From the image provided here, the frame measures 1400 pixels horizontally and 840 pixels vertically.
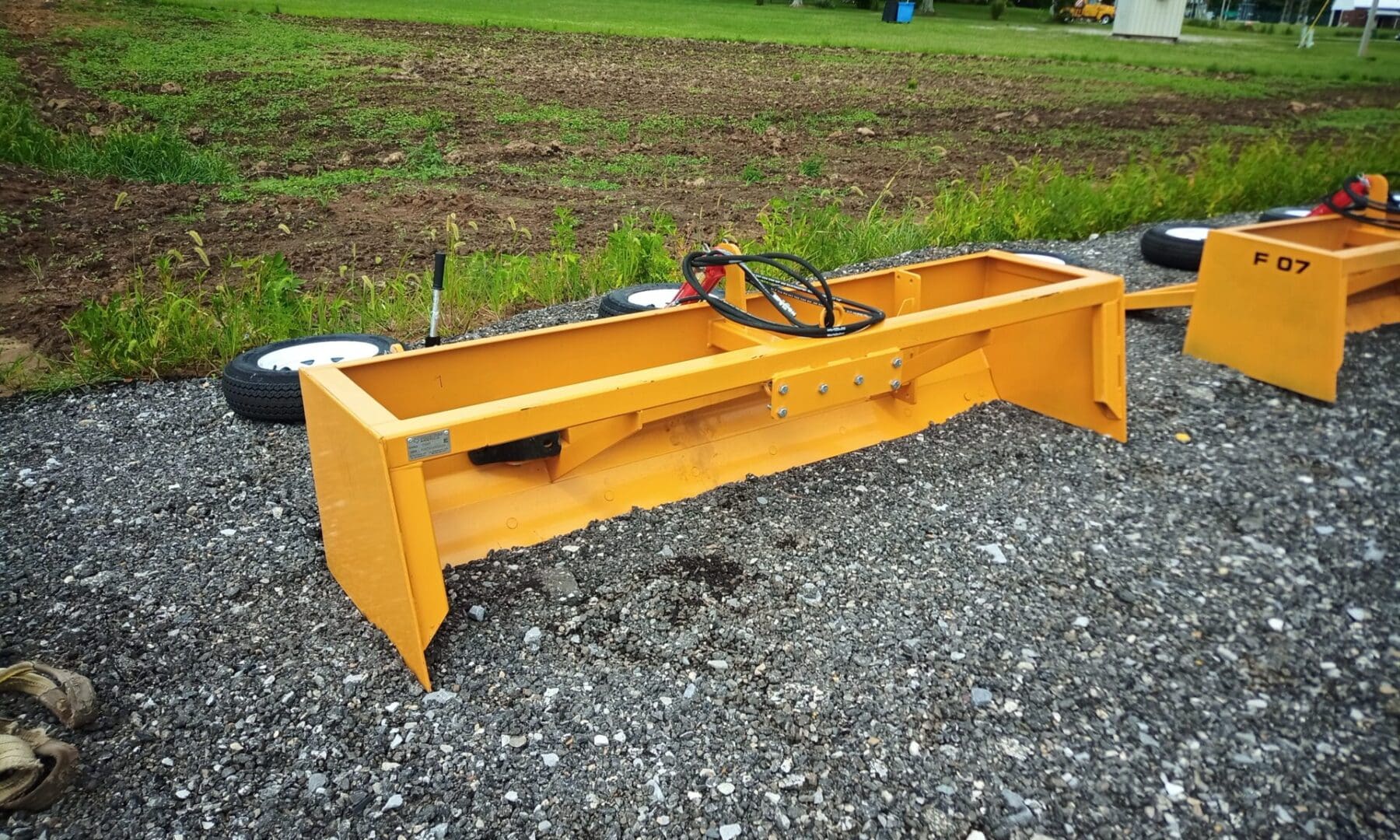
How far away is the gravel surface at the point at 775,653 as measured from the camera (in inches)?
86.2

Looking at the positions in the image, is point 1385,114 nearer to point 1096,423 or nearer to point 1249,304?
point 1249,304

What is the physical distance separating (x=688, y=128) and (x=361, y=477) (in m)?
9.42

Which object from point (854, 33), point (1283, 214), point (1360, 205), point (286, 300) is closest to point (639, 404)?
point (286, 300)

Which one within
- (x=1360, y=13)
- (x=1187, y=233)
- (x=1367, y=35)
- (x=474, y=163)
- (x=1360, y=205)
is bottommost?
(x=1187, y=233)

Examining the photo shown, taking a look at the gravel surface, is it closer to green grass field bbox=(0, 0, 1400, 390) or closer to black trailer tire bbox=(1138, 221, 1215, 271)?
green grass field bbox=(0, 0, 1400, 390)

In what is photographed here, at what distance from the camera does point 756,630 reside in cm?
278

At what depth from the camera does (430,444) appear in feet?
7.83

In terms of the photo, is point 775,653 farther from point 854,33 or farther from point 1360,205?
point 854,33

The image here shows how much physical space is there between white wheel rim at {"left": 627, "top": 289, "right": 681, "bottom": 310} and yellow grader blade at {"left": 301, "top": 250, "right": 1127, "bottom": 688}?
1.23 m

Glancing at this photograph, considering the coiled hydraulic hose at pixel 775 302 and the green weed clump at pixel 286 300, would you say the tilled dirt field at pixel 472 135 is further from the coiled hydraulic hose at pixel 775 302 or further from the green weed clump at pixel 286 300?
the coiled hydraulic hose at pixel 775 302

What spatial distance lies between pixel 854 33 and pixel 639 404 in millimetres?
20162

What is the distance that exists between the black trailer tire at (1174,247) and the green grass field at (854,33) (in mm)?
10042

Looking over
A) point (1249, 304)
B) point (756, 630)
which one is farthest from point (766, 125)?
point (756, 630)

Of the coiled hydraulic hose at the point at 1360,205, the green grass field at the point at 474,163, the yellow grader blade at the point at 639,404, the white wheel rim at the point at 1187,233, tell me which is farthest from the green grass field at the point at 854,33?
the coiled hydraulic hose at the point at 1360,205
